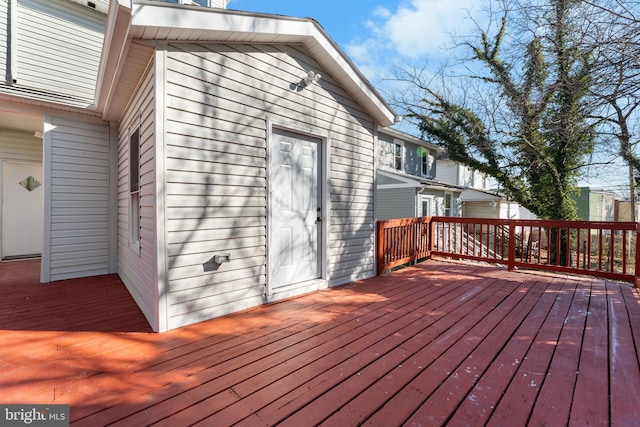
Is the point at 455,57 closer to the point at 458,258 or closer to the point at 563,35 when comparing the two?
the point at 563,35

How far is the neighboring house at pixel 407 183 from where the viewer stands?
11180 millimetres

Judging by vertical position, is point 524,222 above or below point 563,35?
below

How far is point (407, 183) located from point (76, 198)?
9329mm

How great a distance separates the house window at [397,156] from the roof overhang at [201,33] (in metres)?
8.46

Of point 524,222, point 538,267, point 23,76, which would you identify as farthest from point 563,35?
point 23,76


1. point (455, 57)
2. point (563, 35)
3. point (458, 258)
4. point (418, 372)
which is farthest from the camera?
point (455, 57)

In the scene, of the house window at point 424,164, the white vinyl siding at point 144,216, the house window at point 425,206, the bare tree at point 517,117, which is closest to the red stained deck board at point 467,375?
the white vinyl siding at point 144,216

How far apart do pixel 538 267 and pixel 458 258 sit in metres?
1.25

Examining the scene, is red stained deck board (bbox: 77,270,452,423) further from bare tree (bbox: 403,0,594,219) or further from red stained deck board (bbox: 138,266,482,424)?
bare tree (bbox: 403,0,594,219)

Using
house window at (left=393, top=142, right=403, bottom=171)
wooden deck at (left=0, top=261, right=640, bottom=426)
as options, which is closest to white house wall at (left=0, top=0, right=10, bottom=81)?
wooden deck at (left=0, top=261, right=640, bottom=426)

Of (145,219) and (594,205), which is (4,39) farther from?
(594,205)

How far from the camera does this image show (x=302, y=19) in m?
3.38

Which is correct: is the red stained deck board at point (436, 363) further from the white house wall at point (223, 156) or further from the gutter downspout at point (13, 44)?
the gutter downspout at point (13, 44)

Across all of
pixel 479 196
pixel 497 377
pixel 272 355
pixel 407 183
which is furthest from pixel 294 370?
pixel 479 196
